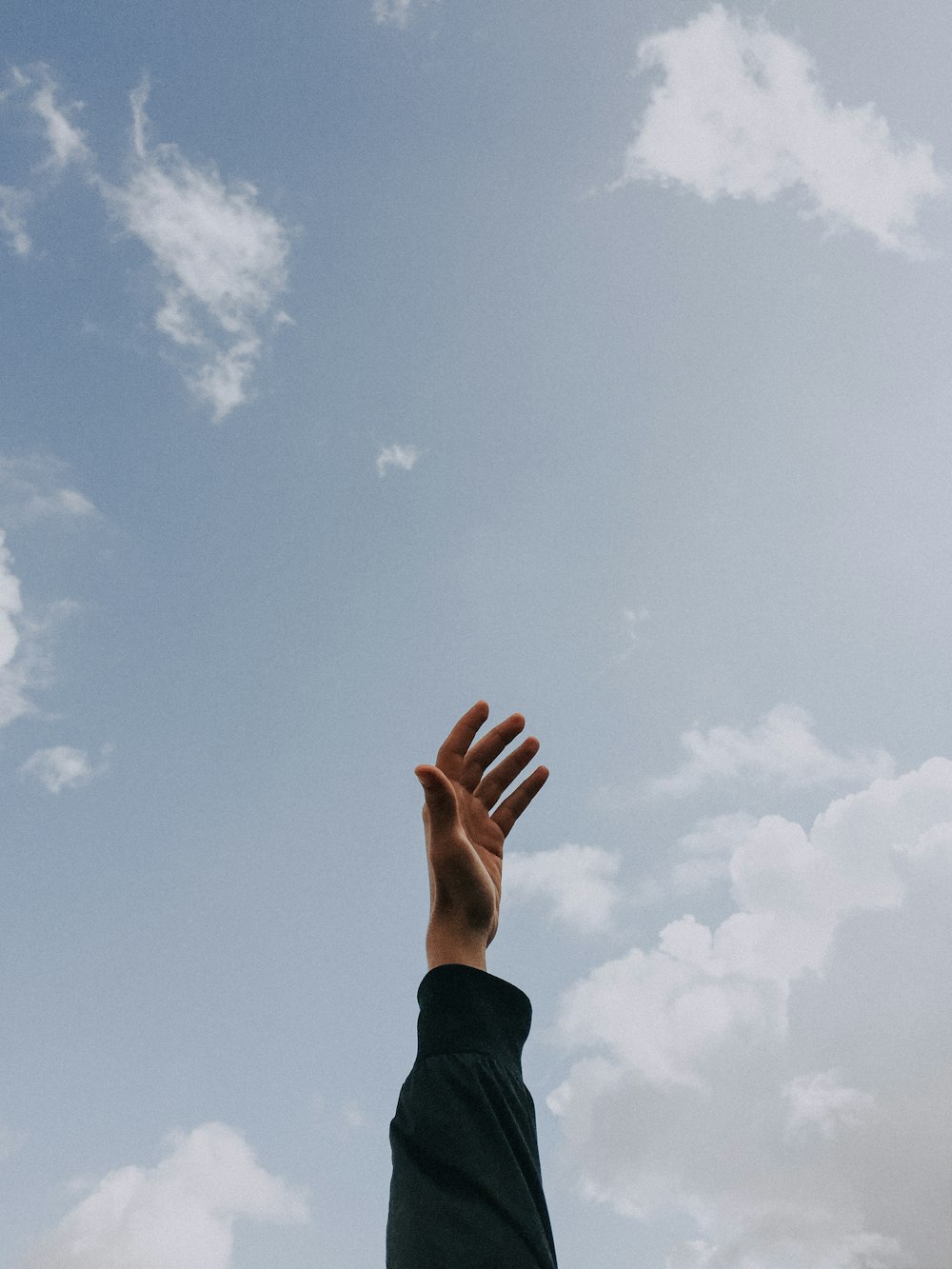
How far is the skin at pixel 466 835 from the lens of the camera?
10.7 ft

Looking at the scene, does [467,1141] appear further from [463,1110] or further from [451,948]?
[451,948]

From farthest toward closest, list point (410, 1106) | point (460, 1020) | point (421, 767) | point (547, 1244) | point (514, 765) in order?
point (514, 765), point (421, 767), point (460, 1020), point (410, 1106), point (547, 1244)

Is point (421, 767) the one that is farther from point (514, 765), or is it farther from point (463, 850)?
point (514, 765)

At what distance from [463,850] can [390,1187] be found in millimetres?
1164

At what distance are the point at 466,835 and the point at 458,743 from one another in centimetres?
58

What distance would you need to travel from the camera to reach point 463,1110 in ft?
7.59

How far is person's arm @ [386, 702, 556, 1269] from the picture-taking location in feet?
6.84

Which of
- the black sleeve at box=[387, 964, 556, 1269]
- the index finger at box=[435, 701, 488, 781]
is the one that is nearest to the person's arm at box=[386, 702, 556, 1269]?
the black sleeve at box=[387, 964, 556, 1269]

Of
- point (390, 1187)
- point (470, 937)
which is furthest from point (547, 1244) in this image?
point (470, 937)

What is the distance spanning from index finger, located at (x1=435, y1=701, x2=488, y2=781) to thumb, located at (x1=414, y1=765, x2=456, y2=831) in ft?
2.97

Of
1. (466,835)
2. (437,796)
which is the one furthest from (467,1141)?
(466,835)

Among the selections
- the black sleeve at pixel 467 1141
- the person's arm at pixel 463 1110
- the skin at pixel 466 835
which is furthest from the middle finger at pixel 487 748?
the black sleeve at pixel 467 1141

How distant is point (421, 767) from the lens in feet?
10.7

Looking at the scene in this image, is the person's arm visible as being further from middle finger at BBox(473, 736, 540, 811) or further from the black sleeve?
middle finger at BBox(473, 736, 540, 811)
